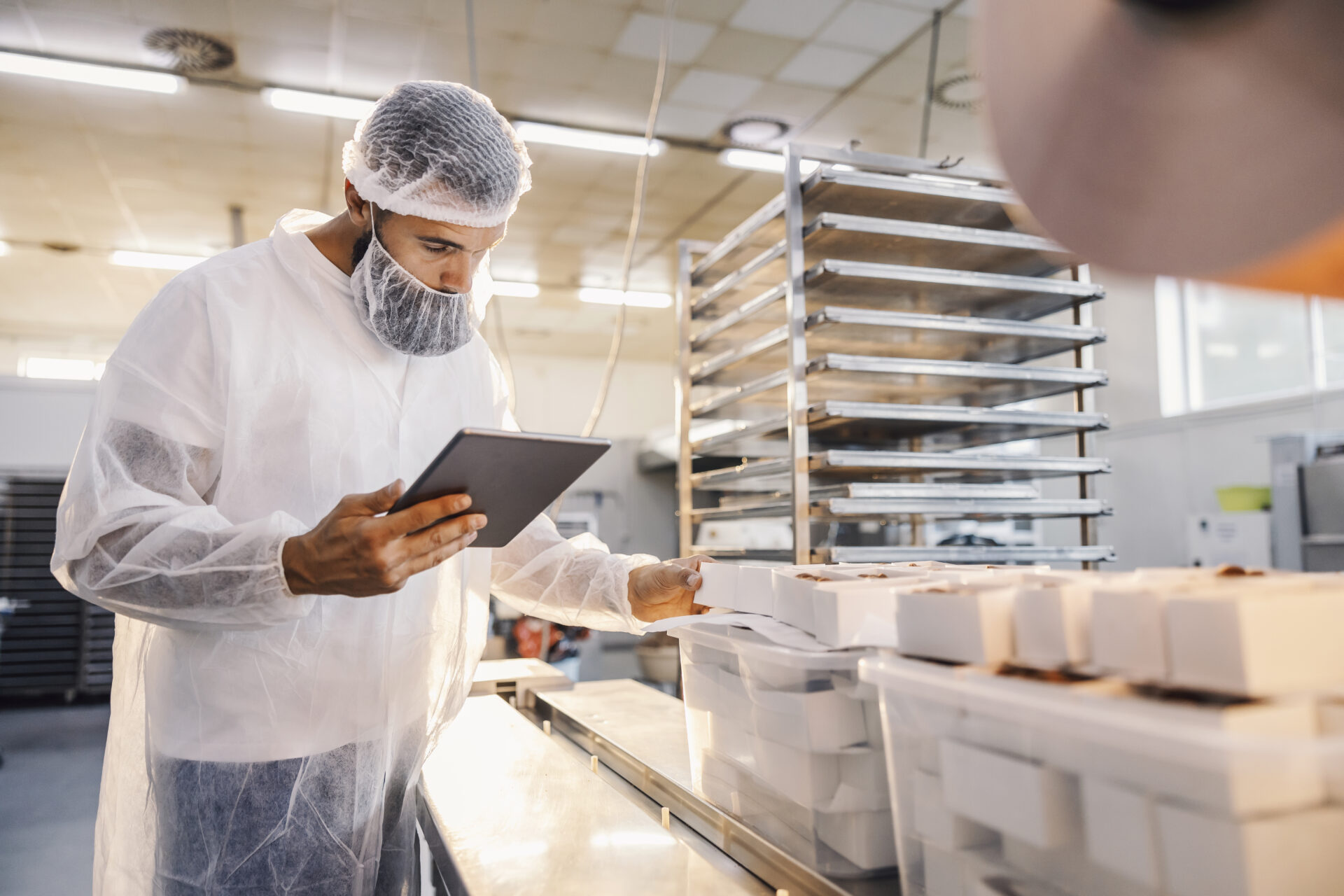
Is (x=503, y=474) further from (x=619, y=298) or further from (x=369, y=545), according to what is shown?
(x=619, y=298)

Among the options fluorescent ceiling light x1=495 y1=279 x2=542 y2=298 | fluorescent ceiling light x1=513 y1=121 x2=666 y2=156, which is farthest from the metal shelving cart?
fluorescent ceiling light x1=495 y1=279 x2=542 y2=298

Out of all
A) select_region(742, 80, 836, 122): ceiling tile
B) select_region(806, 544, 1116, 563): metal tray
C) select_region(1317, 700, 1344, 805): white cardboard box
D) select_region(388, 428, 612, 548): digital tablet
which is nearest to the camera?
select_region(1317, 700, 1344, 805): white cardboard box

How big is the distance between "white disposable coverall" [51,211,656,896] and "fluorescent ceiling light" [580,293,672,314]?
300 inches

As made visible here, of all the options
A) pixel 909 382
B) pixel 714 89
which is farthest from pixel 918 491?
pixel 714 89

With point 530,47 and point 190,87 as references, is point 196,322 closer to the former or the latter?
point 530,47

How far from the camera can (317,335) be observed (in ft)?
4.21

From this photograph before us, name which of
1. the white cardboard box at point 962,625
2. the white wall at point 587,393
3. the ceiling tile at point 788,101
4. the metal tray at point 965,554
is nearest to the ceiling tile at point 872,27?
the ceiling tile at point 788,101

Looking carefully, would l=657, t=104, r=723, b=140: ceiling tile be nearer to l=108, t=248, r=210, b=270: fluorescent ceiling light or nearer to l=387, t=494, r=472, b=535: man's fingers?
l=108, t=248, r=210, b=270: fluorescent ceiling light

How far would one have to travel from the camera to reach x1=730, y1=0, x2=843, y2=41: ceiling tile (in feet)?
14.5

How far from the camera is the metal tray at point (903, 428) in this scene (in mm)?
1913

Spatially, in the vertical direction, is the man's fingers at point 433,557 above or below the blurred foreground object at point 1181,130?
below

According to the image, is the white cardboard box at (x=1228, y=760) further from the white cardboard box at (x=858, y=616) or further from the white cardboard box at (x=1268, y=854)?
the white cardboard box at (x=858, y=616)

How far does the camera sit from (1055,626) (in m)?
0.61

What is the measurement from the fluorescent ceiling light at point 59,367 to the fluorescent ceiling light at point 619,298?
599 cm
